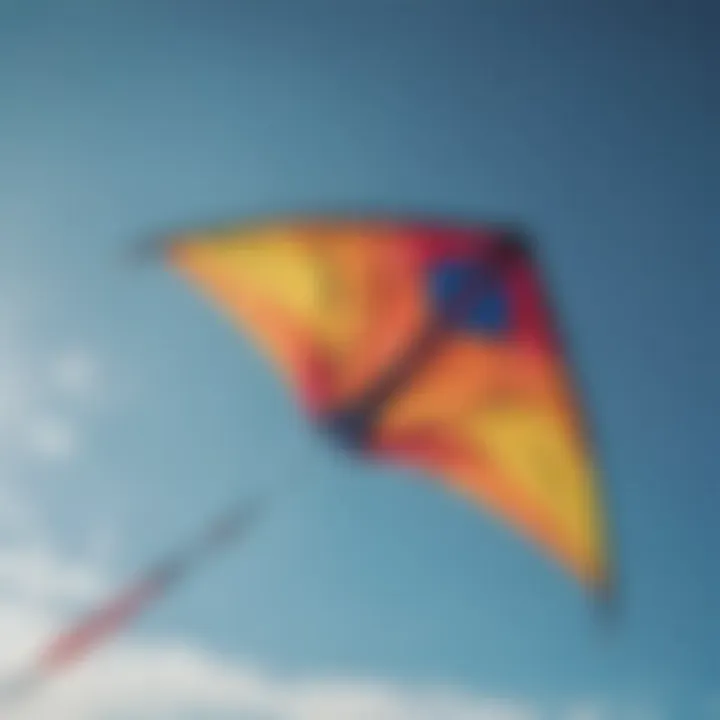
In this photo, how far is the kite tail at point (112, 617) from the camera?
1.28 meters

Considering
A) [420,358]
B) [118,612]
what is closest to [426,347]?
[420,358]

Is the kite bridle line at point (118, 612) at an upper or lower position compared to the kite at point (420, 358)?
lower

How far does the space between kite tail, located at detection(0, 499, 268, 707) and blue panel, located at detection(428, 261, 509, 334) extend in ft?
1.14

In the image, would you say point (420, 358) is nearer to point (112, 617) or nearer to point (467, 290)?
point (467, 290)

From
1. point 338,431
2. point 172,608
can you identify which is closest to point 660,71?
point 338,431

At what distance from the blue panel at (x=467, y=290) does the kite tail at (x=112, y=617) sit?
0.35 m

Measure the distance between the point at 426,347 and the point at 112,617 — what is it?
437mm

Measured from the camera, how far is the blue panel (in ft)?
4.51

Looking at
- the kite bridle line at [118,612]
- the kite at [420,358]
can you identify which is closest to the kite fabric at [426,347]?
the kite at [420,358]

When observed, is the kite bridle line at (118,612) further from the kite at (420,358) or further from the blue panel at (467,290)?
the blue panel at (467,290)

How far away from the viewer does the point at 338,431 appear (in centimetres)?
134

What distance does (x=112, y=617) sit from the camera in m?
1.28

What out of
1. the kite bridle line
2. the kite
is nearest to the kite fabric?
the kite

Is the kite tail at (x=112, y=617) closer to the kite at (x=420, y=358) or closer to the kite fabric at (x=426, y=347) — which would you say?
the kite at (x=420, y=358)
